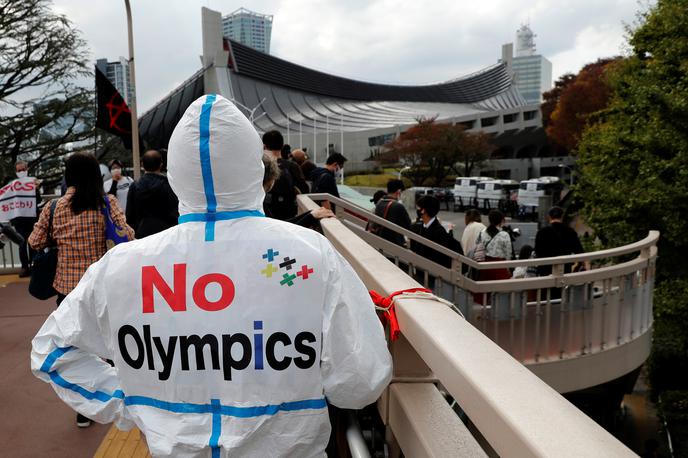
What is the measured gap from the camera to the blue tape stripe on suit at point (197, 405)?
1698 mm

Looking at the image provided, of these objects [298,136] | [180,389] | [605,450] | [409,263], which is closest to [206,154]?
[180,389]

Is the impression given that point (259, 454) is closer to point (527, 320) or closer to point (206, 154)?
point (206, 154)

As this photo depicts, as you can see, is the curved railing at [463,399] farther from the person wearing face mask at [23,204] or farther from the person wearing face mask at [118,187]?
the person wearing face mask at [23,204]

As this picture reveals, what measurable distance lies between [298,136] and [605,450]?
2901 inches

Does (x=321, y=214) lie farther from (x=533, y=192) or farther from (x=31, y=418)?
(x=533, y=192)

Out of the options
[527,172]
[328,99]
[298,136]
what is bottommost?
[527,172]

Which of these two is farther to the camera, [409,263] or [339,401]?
[409,263]

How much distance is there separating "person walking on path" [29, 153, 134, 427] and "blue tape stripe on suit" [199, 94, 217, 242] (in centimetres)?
241

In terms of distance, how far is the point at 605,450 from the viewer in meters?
0.91

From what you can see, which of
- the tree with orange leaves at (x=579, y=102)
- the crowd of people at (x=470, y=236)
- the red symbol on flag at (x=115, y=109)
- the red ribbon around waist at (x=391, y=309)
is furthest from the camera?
the tree with orange leaves at (x=579, y=102)

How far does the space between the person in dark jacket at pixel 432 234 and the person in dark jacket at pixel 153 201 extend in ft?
9.45

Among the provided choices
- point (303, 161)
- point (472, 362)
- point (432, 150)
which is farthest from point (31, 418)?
point (432, 150)

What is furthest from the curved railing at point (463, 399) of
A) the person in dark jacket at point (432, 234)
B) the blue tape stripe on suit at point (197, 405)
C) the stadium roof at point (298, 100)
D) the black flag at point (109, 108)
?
the stadium roof at point (298, 100)

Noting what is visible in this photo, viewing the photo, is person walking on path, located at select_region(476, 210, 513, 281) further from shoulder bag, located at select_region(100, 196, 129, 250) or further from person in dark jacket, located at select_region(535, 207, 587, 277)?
shoulder bag, located at select_region(100, 196, 129, 250)
